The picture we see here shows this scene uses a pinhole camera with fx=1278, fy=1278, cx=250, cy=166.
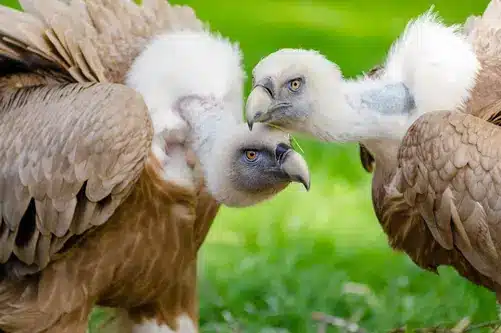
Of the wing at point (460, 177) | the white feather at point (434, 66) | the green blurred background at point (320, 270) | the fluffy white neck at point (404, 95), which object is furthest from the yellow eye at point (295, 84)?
the green blurred background at point (320, 270)

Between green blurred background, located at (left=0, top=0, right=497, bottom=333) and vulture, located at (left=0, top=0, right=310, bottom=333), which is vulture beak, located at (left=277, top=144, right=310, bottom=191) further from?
green blurred background, located at (left=0, top=0, right=497, bottom=333)

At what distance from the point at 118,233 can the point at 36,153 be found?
42cm

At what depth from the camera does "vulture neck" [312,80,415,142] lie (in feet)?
15.7

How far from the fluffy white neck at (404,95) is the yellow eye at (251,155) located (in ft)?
0.89

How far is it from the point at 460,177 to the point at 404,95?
482 millimetres

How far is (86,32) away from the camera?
16.3 feet

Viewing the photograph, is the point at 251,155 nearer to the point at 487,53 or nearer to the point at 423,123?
the point at 423,123

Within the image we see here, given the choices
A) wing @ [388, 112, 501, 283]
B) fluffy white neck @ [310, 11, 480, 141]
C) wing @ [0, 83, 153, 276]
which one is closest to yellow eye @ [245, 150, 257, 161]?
fluffy white neck @ [310, 11, 480, 141]

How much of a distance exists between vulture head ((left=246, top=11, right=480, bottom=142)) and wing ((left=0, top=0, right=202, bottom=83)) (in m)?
0.57

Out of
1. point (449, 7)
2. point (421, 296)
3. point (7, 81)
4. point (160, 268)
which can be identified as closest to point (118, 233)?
point (160, 268)

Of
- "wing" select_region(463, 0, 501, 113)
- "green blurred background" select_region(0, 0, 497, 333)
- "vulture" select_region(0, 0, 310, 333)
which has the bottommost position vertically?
"green blurred background" select_region(0, 0, 497, 333)

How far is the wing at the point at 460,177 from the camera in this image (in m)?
4.46

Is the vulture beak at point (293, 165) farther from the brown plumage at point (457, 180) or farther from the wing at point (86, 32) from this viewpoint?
the wing at point (86, 32)

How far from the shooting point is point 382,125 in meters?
4.79
